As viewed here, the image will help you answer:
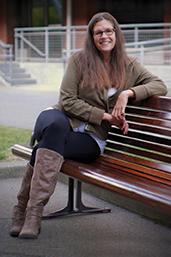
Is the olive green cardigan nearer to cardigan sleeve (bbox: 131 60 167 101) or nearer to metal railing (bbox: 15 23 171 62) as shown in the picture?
cardigan sleeve (bbox: 131 60 167 101)

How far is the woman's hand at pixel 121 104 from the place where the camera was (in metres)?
4.04

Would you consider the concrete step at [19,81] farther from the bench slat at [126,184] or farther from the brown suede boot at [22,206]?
the bench slat at [126,184]

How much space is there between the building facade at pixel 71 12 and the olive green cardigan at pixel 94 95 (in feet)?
55.9

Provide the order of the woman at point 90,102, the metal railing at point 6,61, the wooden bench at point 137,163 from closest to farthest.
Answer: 1. the wooden bench at point 137,163
2. the woman at point 90,102
3. the metal railing at point 6,61

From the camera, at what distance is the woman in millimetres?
4004

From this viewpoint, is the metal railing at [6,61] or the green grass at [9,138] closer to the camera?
the green grass at [9,138]

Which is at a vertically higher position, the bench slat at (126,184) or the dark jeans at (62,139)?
the dark jeans at (62,139)

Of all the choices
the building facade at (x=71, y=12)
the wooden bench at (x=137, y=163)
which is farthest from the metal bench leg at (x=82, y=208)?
the building facade at (x=71, y=12)

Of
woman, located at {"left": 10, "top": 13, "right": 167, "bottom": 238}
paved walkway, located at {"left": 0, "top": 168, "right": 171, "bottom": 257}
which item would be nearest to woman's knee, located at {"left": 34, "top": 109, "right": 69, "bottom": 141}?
woman, located at {"left": 10, "top": 13, "right": 167, "bottom": 238}

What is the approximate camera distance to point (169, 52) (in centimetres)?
1775

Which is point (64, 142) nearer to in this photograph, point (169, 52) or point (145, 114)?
point (145, 114)

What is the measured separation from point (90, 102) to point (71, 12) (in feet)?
64.2

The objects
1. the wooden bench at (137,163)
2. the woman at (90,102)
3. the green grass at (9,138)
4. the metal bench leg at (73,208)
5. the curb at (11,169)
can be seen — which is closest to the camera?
the wooden bench at (137,163)

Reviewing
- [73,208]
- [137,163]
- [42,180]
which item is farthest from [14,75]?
[42,180]
